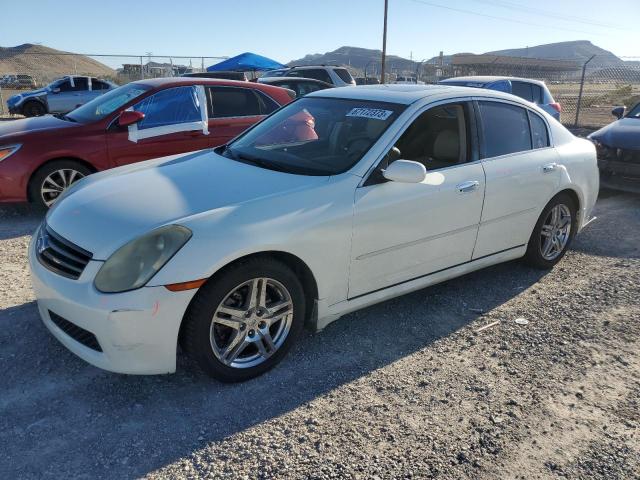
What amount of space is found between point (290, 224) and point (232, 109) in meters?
4.38

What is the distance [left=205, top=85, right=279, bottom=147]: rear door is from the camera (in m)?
6.63

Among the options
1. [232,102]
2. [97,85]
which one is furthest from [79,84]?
[232,102]

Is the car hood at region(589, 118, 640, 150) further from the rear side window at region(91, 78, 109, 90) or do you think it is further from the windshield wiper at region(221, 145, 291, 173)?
the rear side window at region(91, 78, 109, 90)

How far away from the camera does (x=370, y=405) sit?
112 inches

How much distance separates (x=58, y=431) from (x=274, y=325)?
4.05 ft

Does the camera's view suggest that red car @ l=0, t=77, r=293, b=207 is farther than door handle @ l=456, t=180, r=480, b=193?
Yes

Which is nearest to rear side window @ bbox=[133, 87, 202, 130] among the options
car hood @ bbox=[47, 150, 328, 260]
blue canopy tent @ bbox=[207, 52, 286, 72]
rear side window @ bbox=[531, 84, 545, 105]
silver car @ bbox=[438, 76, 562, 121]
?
car hood @ bbox=[47, 150, 328, 260]

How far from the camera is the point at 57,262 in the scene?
282 cm

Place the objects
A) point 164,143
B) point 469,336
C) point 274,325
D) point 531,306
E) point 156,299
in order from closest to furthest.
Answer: point 156,299, point 274,325, point 469,336, point 531,306, point 164,143

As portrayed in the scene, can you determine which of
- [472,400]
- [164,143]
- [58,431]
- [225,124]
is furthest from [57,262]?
[225,124]

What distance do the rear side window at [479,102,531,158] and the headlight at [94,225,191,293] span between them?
8.03 ft

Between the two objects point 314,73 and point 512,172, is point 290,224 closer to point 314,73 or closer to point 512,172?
point 512,172

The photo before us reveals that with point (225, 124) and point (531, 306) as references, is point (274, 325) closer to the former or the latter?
point (531, 306)

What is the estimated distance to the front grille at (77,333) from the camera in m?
2.68
